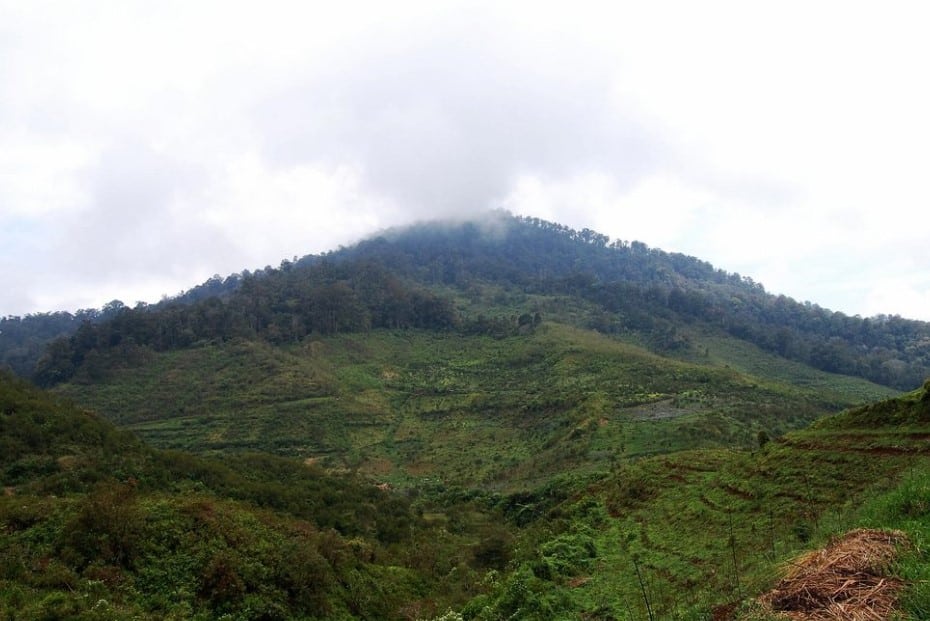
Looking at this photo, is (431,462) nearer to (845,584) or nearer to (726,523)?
(726,523)

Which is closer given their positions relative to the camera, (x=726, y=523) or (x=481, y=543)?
(x=726, y=523)

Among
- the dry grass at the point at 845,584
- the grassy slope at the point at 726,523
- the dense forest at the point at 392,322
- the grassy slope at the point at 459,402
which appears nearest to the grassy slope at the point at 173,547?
the grassy slope at the point at 726,523

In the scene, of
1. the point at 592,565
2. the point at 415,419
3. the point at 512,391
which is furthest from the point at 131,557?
the point at 512,391

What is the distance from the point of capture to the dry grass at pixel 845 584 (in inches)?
245

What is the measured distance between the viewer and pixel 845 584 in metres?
6.62

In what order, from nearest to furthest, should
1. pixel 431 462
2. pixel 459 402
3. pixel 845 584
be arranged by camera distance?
pixel 845 584, pixel 431 462, pixel 459 402

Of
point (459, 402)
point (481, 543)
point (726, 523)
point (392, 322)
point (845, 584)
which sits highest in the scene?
point (392, 322)

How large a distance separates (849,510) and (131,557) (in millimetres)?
20900

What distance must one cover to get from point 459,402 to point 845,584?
3269 inches

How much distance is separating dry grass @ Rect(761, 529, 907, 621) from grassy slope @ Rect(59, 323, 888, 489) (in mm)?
43341

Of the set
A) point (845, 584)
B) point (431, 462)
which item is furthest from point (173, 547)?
point (431, 462)

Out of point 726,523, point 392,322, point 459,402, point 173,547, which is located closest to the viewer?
point 173,547

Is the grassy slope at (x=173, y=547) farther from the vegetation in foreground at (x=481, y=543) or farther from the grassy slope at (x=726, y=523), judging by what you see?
the grassy slope at (x=726, y=523)

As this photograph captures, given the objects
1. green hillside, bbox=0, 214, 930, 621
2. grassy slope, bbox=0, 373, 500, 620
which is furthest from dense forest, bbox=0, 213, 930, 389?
grassy slope, bbox=0, 373, 500, 620
